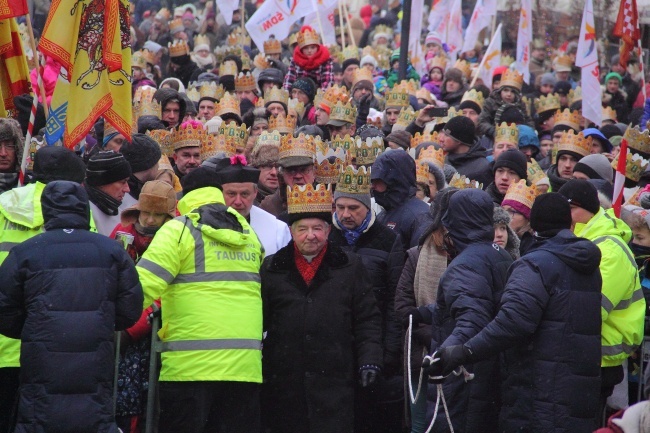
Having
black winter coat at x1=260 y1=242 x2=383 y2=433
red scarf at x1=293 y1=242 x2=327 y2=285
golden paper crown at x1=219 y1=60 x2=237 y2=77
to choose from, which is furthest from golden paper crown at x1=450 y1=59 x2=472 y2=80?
black winter coat at x1=260 y1=242 x2=383 y2=433

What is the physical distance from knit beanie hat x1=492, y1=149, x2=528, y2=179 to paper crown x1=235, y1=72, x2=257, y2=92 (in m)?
5.44

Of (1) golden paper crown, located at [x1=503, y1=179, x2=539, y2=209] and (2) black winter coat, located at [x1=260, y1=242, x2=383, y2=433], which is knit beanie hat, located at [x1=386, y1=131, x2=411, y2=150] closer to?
(1) golden paper crown, located at [x1=503, y1=179, x2=539, y2=209]

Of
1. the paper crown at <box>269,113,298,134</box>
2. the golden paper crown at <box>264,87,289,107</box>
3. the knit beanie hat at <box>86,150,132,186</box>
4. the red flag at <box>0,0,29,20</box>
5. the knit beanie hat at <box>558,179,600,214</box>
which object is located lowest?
the knit beanie hat at <box>558,179,600,214</box>

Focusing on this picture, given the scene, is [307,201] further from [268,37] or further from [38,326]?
[268,37]

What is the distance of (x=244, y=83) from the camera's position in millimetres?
15703

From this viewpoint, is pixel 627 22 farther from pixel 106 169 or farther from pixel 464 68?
pixel 464 68

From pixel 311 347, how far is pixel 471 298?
1.19 metres

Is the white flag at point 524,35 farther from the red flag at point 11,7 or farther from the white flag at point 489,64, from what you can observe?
the red flag at point 11,7

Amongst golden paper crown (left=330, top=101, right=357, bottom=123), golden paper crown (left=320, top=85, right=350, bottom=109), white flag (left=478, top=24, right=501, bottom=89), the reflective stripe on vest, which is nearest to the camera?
the reflective stripe on vest

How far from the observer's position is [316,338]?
25.3ft

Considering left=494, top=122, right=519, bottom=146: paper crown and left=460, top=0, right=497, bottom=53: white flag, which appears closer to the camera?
left=494, top=122, right=519, bottom=146: paper crown

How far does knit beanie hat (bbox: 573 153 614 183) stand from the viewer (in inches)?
420

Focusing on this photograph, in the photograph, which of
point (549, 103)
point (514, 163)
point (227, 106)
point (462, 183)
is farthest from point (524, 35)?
point (462, 183)

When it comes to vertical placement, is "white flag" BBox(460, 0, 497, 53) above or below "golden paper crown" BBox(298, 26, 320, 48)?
above
